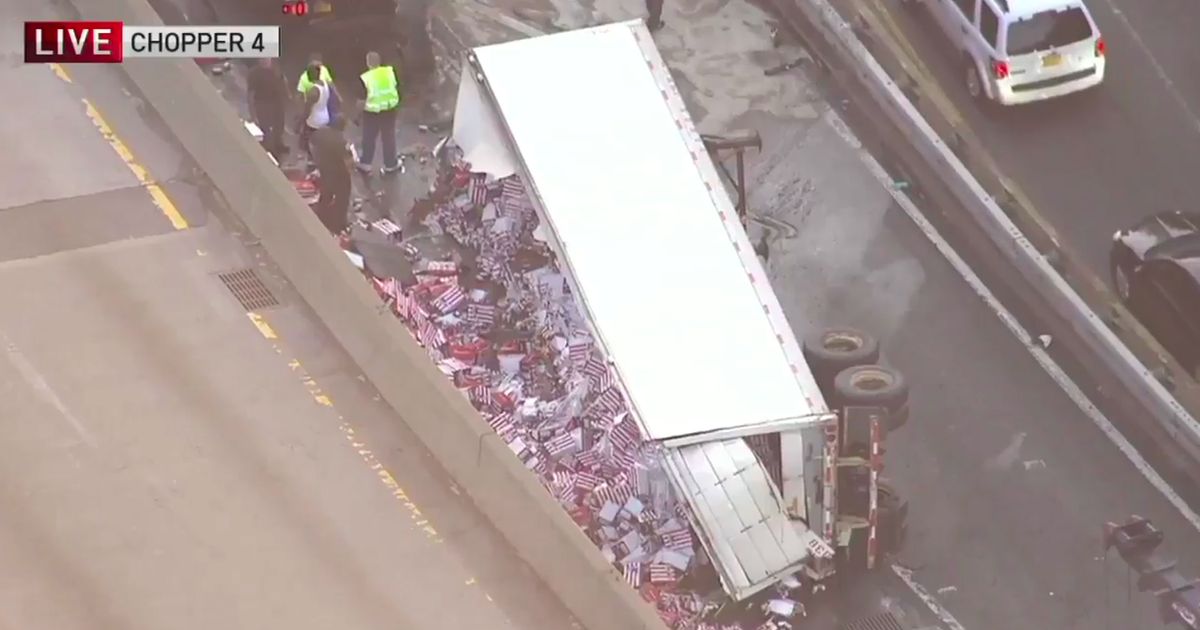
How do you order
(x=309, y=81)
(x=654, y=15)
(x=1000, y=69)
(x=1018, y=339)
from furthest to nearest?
(x=654, y=15)
(x=1000, y=69)
(x=309, y=81)
(x=1018, y=339)

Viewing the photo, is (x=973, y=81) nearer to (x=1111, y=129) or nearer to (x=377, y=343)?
(x=1111, y=129)

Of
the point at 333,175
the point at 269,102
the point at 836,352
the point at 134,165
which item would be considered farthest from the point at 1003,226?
the point at 134,165

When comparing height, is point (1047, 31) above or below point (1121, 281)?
above

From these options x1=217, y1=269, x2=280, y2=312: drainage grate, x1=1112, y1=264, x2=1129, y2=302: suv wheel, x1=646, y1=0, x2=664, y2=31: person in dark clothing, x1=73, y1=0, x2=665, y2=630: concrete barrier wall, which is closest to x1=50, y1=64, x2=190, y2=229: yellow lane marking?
x1=73, y1=0, x2=665, y2=630: concrete barrier wall

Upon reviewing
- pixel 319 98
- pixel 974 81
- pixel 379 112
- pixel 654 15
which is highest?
pixel 319 98
